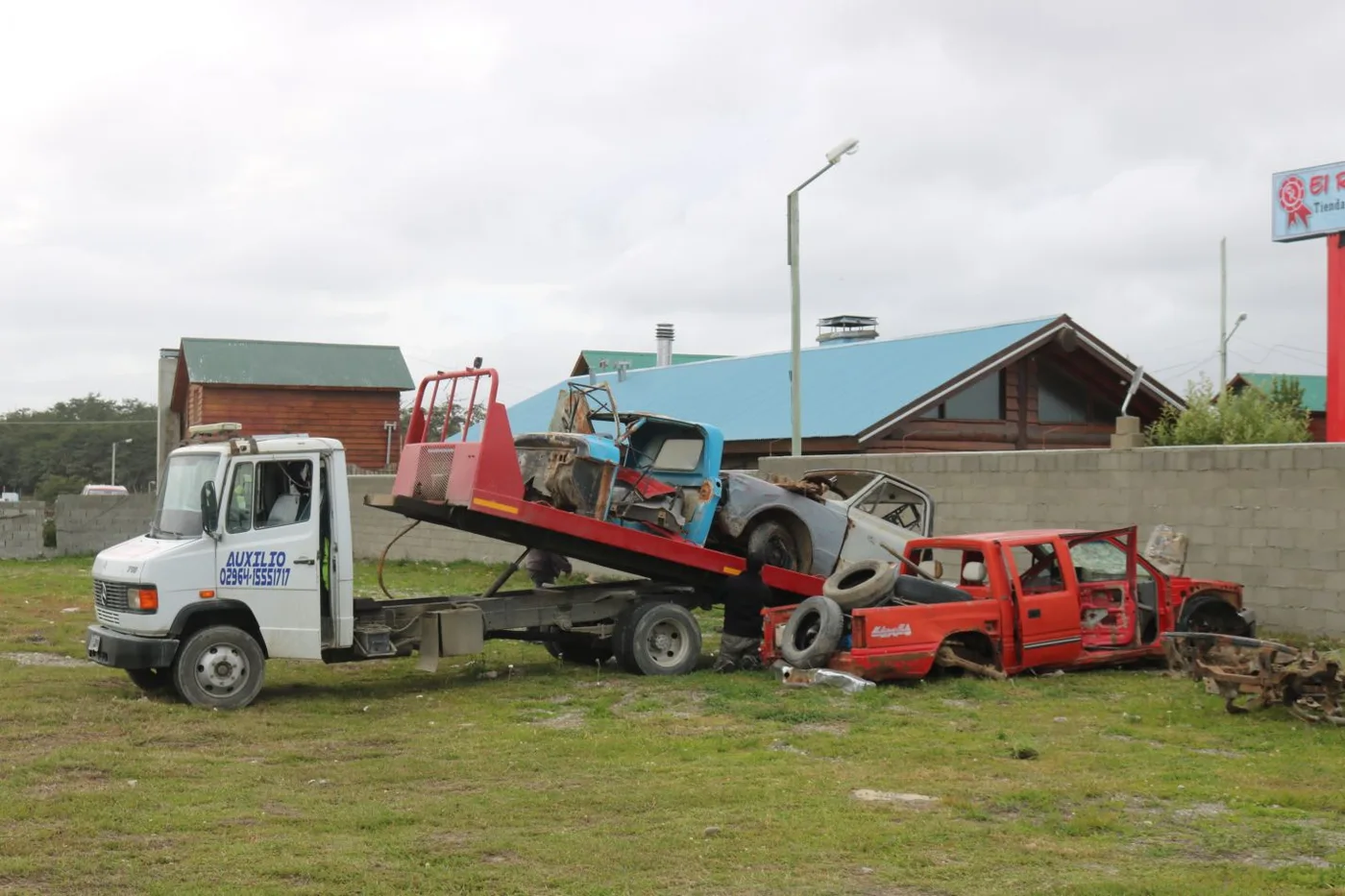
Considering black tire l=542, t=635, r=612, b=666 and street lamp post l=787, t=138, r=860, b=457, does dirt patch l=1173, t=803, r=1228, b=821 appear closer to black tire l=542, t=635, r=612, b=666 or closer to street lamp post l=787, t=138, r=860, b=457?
black tire l=542, t=635, r=612, b=666

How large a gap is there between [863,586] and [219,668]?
6109 mm

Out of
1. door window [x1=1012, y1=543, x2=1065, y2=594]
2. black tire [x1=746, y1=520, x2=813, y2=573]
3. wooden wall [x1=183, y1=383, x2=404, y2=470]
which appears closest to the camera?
door window [x1=1012, y1=543, x2=1065, y2=594]

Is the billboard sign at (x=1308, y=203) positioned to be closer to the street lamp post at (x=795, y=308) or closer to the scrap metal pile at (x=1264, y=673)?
the street lamp post at (x=795, y=308)

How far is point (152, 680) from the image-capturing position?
1386cm

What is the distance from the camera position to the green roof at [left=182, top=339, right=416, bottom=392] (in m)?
46.9

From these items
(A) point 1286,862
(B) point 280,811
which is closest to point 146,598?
(B) point 280,811

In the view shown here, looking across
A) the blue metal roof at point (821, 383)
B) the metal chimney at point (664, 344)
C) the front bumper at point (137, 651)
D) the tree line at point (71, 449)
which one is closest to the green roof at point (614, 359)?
the metal chimney at point (664, 344)

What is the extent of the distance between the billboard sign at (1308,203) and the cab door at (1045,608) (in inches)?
889

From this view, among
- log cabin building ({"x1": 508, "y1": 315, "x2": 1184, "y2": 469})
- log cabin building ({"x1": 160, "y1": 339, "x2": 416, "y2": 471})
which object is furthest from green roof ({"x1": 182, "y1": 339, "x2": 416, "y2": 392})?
log cabin building ({"x1": 508, "y1": 315, "x2": 1184, "y2": 469})

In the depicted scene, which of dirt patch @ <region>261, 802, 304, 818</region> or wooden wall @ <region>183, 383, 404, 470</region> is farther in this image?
wooden wall @ <region>183, 383, 404, 470</region>

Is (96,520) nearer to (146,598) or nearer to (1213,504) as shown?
(146,598)

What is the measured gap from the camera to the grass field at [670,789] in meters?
7.31

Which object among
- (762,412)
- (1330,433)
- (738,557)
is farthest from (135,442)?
(738,557)

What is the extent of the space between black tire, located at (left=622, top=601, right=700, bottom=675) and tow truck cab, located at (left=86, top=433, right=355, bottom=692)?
3.09m
